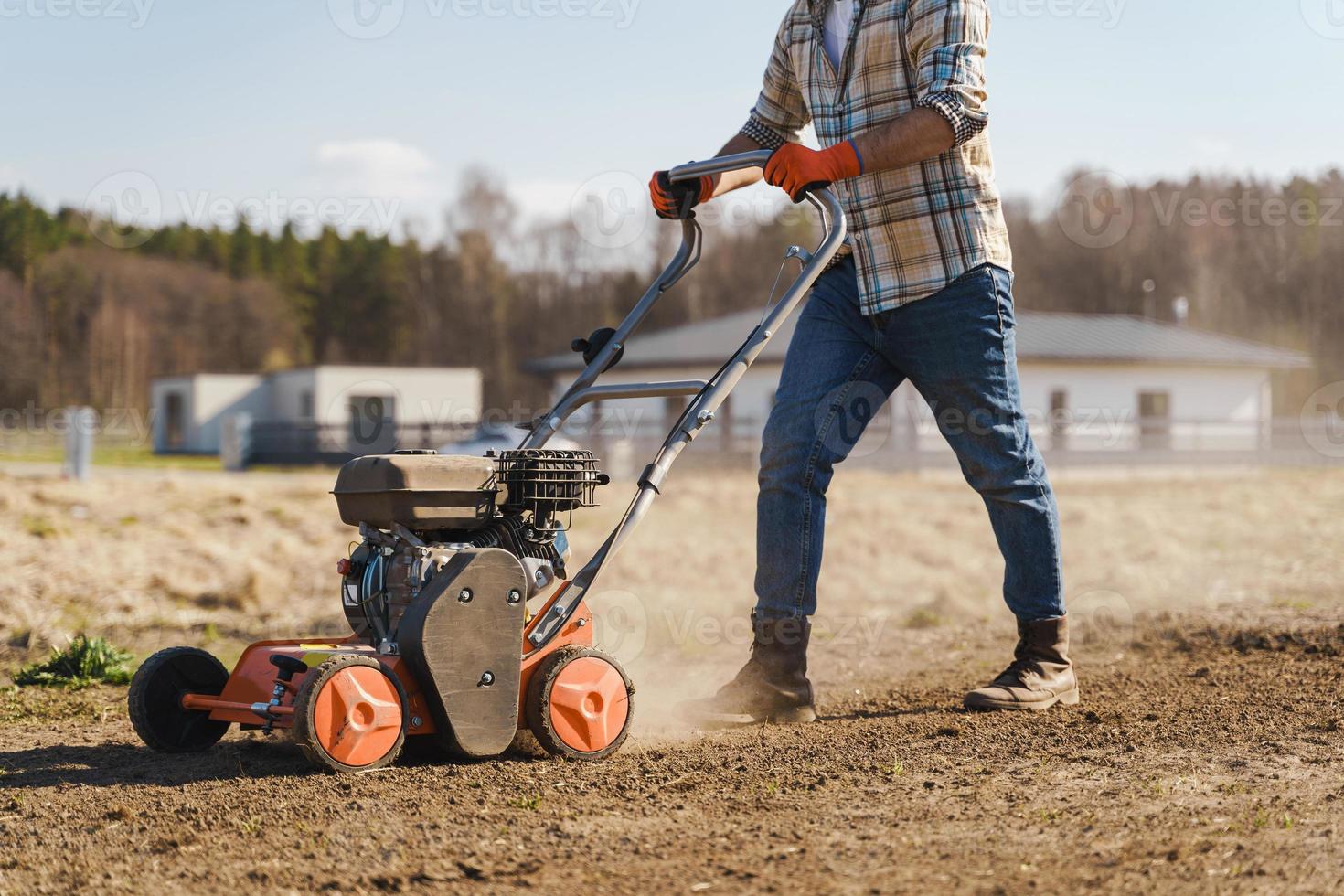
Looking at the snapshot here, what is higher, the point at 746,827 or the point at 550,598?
the point at 550,598

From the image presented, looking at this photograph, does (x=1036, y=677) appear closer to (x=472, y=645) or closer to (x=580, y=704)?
(x=580, y=704)

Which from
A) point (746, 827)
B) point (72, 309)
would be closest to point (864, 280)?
point (746, 827)

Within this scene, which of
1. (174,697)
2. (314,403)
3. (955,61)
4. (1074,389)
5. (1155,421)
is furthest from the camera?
(314,403)

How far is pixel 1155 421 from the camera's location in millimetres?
28172

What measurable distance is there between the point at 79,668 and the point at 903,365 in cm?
284

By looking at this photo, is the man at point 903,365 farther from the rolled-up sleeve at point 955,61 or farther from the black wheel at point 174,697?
the black wheel at point 174,697

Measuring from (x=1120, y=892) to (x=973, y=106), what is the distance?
2058 mm

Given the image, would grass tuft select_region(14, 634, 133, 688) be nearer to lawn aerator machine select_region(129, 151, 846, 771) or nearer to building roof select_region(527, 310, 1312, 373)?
lawn aerator machine select_region(129, 151, 846, 771)

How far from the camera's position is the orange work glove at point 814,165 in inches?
126

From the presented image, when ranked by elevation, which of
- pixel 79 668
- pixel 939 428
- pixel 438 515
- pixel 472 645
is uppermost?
pixel 939 428

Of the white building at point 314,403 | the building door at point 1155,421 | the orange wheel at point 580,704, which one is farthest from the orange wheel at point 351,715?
the white building at point 314,403

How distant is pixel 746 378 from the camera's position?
3022cm

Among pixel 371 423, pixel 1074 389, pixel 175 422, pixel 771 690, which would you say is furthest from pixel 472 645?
pixel 175 422

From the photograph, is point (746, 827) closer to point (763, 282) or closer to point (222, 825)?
point (222, 825)
